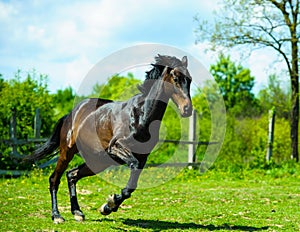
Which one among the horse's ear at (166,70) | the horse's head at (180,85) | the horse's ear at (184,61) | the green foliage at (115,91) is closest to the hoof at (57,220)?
the green foliage at (115,91)

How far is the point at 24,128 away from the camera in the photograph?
57.8ft

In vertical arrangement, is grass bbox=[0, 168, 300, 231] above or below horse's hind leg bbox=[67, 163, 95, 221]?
below

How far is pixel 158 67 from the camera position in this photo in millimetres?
6629

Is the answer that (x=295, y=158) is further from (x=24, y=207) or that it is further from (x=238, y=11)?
(x=24, y=207)

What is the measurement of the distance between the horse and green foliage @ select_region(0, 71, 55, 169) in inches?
312

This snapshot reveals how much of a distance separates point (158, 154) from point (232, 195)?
7.98 metres

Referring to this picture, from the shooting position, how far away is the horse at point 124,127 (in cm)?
633

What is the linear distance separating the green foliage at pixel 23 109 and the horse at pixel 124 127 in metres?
7.94

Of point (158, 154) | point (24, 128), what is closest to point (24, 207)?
point (24, 128)

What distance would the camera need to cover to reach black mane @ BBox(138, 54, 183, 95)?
255 inches

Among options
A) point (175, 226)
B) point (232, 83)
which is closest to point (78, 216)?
point (175, 226)

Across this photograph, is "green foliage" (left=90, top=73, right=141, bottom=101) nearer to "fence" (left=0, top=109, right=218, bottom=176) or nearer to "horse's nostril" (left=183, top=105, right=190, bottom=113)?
"horse's nostril" (left=183, top=105, right=190, bottom=113)

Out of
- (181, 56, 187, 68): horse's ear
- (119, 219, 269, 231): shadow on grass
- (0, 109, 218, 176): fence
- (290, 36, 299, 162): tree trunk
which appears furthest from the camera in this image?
(290, 36, 299, 162): tree trunk

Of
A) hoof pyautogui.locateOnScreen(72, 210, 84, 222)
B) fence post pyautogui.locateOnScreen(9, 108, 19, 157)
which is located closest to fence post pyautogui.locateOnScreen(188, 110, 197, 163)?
fence post pyautogui.locateOnScreen(9, 108, 19, 157)
